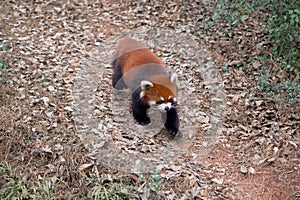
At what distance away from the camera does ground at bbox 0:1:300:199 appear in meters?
4.01

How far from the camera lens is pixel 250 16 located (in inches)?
252

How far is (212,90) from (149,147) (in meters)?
1.52

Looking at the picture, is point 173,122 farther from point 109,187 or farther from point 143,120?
point 109,187

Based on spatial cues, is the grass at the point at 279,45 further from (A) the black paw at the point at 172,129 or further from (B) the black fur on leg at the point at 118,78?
(B) the black fur on leg at the point at 118,78

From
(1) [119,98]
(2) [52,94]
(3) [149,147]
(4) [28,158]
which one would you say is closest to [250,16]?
(1) [119,98]

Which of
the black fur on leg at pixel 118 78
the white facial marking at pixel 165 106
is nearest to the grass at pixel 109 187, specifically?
the white facial marking at pixel 165 106

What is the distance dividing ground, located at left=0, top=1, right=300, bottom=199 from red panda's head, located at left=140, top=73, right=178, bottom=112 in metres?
0.52

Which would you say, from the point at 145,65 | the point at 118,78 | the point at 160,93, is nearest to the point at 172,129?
the point at 160,93

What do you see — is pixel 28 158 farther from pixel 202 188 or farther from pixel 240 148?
pixel 240 148

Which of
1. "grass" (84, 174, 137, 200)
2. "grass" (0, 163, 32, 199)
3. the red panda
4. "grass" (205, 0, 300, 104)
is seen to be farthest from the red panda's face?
"grass" (0, 163, 32, 199)

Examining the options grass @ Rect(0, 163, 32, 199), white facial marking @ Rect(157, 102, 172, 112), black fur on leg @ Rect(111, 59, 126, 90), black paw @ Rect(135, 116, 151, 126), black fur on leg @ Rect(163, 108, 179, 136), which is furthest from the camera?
black fur on leg @ Rect(111, 59, 126, 90)

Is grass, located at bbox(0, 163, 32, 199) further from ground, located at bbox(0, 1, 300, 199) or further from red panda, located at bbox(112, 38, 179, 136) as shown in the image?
red panda, located at bbox(112, 38, 179, 136)

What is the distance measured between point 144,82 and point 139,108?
1.47 ft

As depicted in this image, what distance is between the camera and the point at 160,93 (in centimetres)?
450
